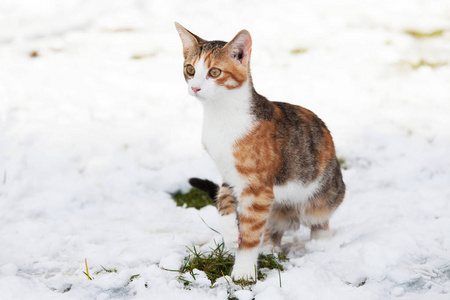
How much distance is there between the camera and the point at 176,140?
4.78 m

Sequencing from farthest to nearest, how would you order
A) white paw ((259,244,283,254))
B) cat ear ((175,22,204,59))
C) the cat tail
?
1. the cat tail
2. white paw ((259,244,283,254))
3. cat ear ((175,22,204,59))

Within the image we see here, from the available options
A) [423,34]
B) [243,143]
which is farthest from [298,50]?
[243,143]

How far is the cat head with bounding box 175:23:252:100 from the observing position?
2461 millimetres

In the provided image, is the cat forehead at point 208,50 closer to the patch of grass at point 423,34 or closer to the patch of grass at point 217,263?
the patch of grass at point 217,263

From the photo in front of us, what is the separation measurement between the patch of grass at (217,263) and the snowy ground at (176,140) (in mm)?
76

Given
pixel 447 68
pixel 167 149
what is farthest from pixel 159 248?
pixel 447 68

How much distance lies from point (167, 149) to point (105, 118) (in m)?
1.03

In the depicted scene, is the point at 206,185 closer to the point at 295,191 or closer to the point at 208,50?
the point at 295,191

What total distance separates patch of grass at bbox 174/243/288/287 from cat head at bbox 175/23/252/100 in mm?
862

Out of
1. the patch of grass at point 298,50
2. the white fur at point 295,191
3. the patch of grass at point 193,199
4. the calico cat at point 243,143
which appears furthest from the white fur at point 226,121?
the patch of grass at point 298,50

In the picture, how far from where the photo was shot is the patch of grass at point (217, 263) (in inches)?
103

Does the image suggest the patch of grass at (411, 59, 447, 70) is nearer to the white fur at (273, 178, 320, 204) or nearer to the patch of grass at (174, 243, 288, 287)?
the white fur at (273, 178, 320, 204)

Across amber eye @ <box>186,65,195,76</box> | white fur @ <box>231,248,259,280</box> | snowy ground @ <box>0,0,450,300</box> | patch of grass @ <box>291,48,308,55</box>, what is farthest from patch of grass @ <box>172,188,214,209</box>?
Result: patch of grass @ <box>291,48,308,55</box>

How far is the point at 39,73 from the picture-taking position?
6.21 m
